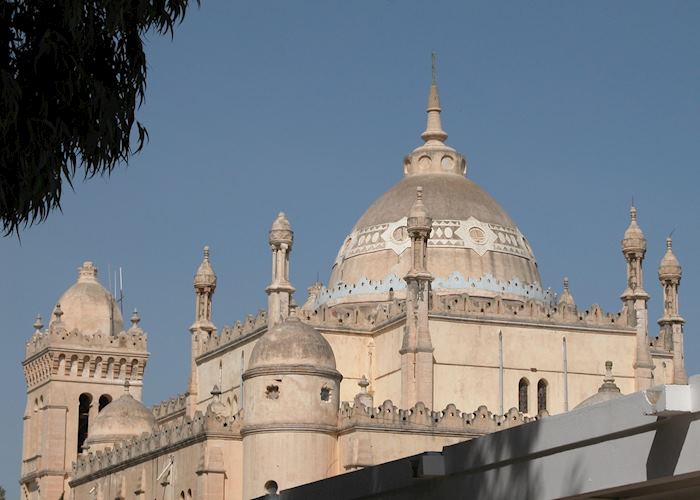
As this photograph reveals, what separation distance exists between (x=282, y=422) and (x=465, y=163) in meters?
16.8

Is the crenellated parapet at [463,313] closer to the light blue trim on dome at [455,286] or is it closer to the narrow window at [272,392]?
Answer: the light blue trim on dome at [455,286]

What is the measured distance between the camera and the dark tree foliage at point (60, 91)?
56.7ft

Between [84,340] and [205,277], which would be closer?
[205,277]

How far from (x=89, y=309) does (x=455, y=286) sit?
27.0 m

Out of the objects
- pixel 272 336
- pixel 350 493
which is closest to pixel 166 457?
pixel 272 336

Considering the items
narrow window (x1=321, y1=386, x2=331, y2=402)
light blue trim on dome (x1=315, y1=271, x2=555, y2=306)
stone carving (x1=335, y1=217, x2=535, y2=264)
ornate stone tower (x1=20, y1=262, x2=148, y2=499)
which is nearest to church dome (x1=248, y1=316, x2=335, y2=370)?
narrow window (x1=321, y1=386, x2=331, y2=402)

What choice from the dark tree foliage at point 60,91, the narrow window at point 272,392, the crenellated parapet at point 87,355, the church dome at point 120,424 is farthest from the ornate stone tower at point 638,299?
the dark tree foliage at point 60,91

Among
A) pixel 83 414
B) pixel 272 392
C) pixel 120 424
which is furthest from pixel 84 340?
pixel 272 392

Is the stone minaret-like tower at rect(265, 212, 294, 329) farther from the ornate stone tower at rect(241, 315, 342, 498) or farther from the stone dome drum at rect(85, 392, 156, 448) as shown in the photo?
the stone dome drum at rect(85, 392, 156, 448)

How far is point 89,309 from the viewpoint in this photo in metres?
79.6

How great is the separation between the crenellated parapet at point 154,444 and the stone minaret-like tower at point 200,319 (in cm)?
266

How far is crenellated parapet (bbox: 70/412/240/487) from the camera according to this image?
5097cm

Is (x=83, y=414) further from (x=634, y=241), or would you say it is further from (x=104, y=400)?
(x=634, y=241)

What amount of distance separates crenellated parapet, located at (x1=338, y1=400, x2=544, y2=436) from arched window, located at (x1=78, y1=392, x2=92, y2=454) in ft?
101
